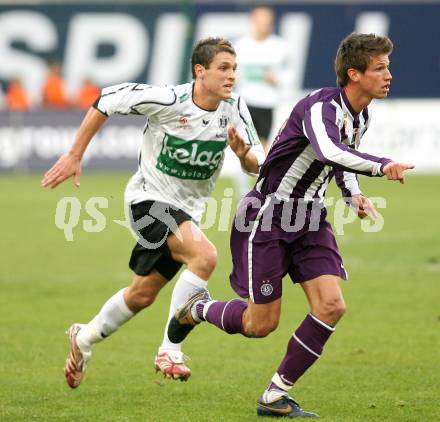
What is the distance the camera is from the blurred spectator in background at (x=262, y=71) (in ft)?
54.4

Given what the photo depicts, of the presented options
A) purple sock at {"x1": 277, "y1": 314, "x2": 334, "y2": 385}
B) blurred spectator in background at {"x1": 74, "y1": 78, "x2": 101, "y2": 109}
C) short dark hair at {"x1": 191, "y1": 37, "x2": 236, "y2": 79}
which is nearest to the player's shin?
purple sock at {"x1": 277, "y1": 314, "x2": 334, "y2": 385}

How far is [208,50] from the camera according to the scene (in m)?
7.31

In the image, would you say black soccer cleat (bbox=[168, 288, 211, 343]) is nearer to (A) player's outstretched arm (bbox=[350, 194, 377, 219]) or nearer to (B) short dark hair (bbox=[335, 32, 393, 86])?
(A) player's outstretched arm (bbox=[350, 194, 377, 219])

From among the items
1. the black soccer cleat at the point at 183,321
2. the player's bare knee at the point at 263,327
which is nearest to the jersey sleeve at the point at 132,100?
the black soccer cleat at the point at 183,321

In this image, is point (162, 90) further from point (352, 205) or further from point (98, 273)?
point (98, 273)

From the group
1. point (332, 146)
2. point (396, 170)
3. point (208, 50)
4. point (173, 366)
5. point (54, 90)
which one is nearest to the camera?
point (396, 170)

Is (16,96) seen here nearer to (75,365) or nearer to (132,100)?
(132,100)

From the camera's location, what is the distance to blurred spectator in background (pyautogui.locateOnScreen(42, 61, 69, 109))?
81.5ft

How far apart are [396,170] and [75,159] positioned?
2076 millimetres

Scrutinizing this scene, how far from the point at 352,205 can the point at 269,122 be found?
10.3 metres

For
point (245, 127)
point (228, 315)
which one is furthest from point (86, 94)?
point (228, 315)

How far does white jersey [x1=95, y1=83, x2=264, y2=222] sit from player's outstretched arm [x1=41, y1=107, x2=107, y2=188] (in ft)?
0.76

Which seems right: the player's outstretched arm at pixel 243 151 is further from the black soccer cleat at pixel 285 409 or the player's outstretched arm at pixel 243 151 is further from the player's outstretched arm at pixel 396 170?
the black soccer cleat at pixel 285 409

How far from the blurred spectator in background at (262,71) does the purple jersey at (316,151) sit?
990cm
